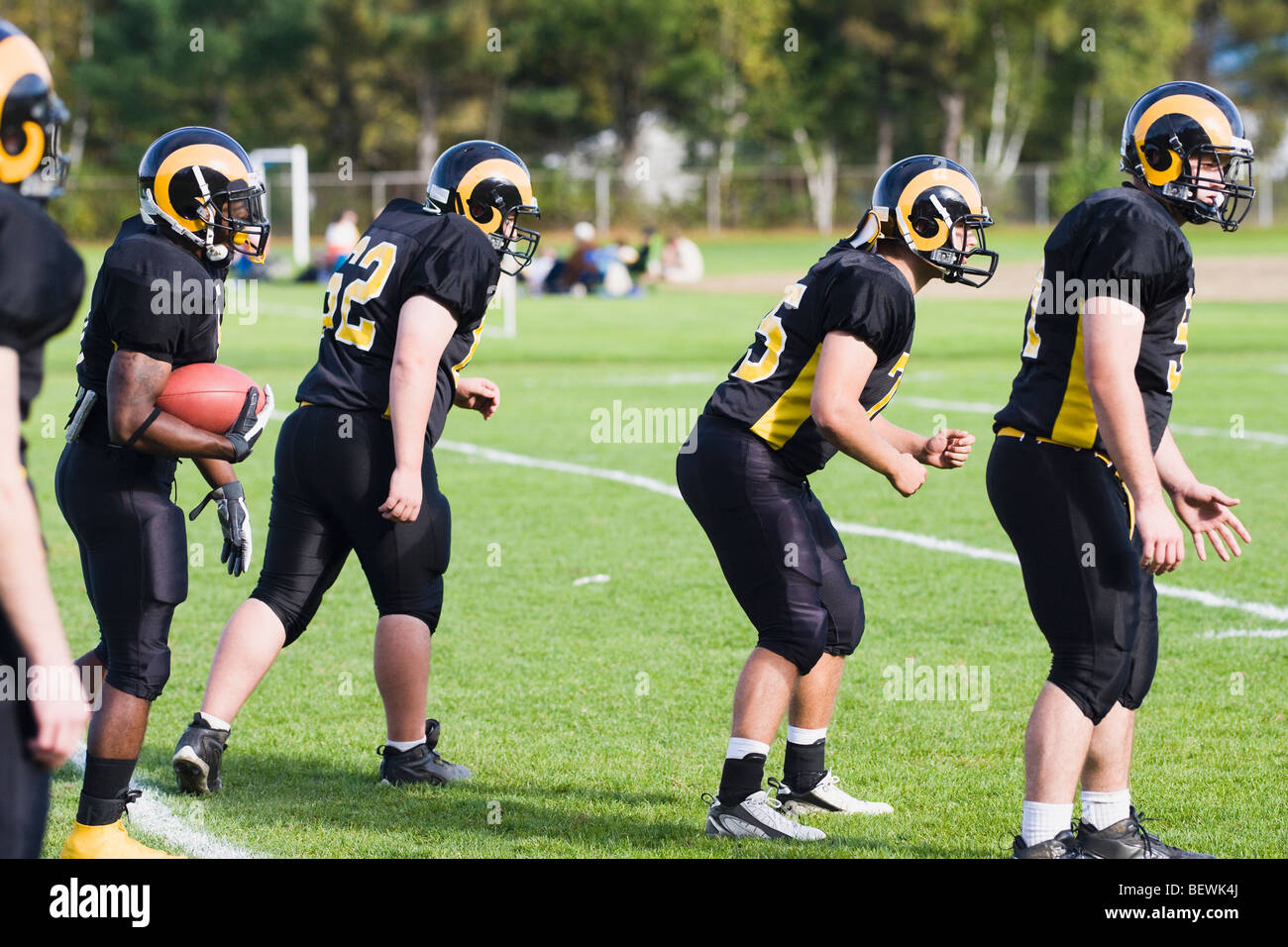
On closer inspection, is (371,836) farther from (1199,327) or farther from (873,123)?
(873,123)

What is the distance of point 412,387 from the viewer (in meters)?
4.60

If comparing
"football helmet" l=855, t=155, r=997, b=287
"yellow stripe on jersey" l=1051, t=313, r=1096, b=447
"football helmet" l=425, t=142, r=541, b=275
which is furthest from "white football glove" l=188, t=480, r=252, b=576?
"yellow stripe on jersey" l=1051, t=313, r=1096, b=447

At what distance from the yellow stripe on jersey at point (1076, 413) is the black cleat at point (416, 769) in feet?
7.56

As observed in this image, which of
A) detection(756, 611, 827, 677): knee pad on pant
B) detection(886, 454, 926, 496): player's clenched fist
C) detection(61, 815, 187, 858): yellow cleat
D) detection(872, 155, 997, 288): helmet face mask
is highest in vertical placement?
detection(872, 155, 997, 288): helmet face mask

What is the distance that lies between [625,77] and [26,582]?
57.7 meters

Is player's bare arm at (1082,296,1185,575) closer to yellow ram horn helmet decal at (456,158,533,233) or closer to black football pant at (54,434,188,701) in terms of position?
yellow ram horn helmet decal at (456,158,533,233)

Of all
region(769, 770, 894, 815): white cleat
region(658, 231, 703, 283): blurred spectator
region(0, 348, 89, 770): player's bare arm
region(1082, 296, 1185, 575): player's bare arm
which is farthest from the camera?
region(658, 231, 703, 283): blurred spectator

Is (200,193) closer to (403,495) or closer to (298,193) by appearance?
(403,495)

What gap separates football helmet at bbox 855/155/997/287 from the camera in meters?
4.43

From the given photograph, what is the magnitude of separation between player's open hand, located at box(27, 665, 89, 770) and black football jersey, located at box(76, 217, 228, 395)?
1720 millimetres

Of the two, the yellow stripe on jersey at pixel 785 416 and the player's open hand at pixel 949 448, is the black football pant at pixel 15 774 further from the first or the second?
the player's open hand at pixel 949 448

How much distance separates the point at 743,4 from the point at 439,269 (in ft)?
180

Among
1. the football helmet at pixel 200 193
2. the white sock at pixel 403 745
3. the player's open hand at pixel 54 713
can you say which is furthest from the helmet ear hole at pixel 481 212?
the player's open hand at pixel 54 713

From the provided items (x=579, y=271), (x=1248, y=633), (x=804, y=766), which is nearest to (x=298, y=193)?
(x=579, y=271)
